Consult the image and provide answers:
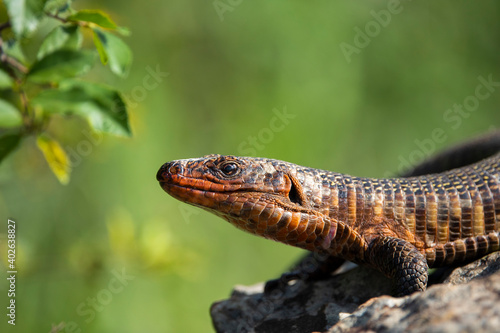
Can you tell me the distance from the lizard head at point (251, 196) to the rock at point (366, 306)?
548mm

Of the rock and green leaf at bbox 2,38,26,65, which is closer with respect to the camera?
the rock

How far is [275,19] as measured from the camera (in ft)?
34.0

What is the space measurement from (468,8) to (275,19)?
4331 mm

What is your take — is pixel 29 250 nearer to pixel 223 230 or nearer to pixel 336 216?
pixel 336 216

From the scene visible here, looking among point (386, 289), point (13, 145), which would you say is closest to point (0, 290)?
point (13, 145)

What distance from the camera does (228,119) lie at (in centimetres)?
984
